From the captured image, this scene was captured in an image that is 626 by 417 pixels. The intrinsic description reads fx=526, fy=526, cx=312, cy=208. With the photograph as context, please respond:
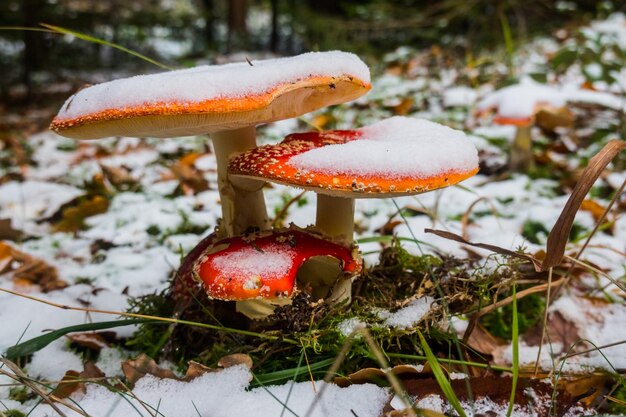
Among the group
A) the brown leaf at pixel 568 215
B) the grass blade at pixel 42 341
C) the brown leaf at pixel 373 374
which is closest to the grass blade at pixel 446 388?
the brown leaf at pixel 373 374

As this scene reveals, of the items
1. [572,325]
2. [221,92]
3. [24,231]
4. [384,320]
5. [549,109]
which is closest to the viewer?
[221,92]

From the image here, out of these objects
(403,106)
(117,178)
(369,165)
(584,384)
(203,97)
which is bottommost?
(117,178)

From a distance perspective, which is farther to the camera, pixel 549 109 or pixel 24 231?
pixel 549 109

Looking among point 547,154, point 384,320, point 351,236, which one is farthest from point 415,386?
point 547,154

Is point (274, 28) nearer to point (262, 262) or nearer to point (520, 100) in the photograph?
point (520, 100)

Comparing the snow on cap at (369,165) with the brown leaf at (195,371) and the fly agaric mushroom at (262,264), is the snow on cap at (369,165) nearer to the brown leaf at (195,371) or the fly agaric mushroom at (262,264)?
the fly agaric mushroom at (262,264)

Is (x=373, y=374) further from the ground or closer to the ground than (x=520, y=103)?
closer to the ground

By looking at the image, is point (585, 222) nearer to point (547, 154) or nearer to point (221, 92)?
point (547, 154)

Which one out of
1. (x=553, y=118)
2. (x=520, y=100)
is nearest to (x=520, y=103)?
(x=520, y=100)

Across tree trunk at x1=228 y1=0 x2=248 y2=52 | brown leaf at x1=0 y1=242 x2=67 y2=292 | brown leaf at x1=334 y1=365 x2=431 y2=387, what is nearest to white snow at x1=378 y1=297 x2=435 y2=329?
brown leaf at x1=334 y1=365 x2=431 y2=387
